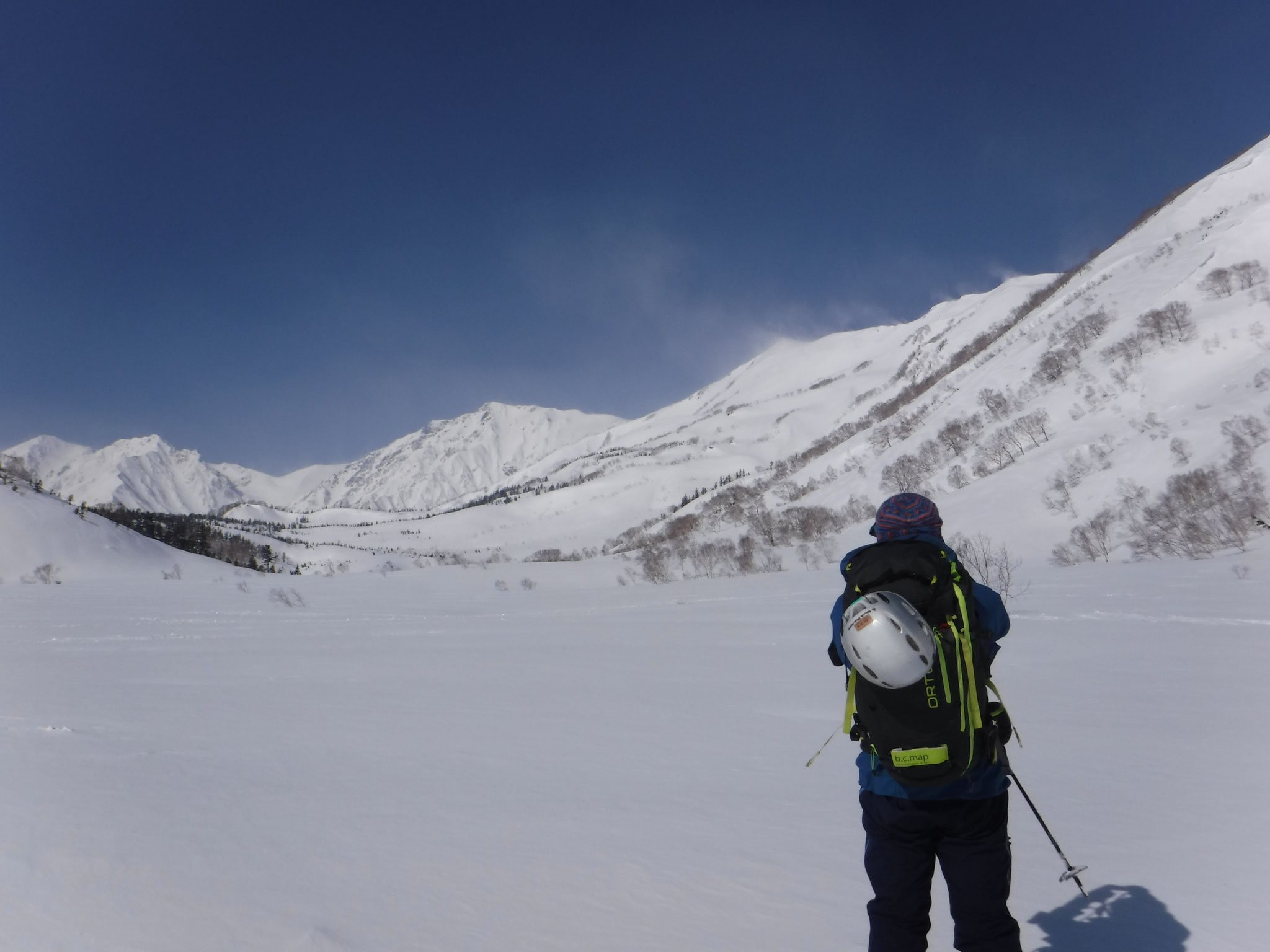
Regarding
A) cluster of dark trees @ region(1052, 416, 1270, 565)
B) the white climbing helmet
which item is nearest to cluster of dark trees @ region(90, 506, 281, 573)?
cluster of dark trees @ region(1052, 416, 1270, 565)

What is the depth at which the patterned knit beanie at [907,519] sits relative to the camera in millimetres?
3070

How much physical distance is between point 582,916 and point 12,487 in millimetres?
79292

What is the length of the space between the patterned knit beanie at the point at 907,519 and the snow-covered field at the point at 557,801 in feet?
7.04

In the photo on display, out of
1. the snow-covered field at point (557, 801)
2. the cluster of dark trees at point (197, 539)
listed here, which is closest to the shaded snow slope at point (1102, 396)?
the snow-covered field at point (557, 801)

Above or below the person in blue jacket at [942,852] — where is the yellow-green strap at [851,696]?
above

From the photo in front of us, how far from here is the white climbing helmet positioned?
100 inches

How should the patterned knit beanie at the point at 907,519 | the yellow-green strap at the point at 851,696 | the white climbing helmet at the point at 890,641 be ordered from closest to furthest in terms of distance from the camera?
the white climbing helmet at the point at 890,641, the yellow-green strap at the point at 851,696, the patterned knit beanie at the point at 907,519

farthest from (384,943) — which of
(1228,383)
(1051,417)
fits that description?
(1051,417)

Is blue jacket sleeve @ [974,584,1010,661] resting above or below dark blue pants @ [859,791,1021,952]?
above

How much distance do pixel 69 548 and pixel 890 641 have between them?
70867 mm

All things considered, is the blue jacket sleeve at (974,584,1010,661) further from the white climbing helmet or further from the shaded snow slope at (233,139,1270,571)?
the shaded snow slope at (233,139,1270,571)

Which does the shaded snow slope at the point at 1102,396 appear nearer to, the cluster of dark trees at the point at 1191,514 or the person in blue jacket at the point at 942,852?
the cluster of dark trees at the point at 1191,514

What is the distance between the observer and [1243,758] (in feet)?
19.6

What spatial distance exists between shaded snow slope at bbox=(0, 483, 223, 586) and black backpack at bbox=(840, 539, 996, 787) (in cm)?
5743
